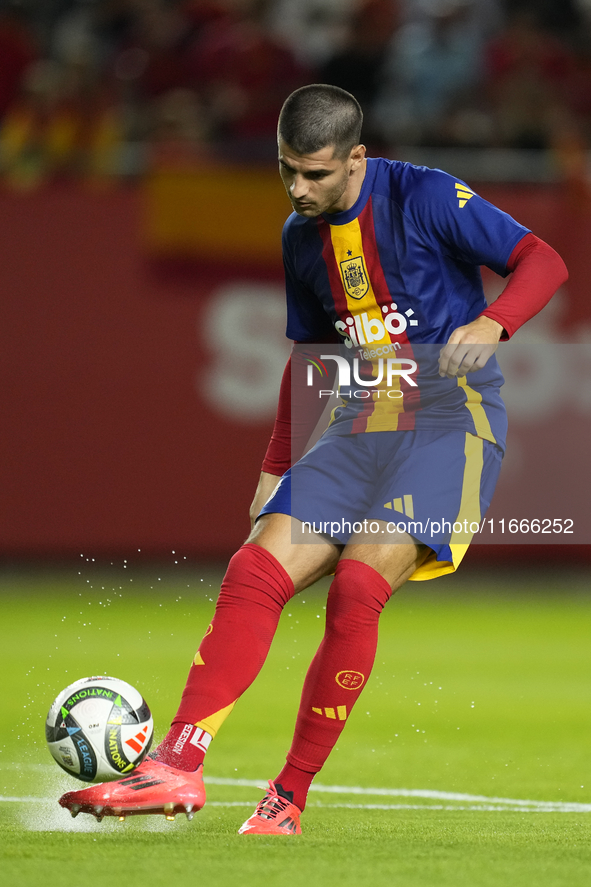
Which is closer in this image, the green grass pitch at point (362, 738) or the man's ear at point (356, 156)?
the green grass pitch at point (362, 738)

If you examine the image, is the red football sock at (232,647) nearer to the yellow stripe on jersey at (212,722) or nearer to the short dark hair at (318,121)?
the yellow stripe on jersey at (212,722)

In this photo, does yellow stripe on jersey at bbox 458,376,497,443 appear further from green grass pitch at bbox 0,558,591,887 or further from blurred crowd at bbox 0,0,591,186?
blurred crowd at bbox 0,0,591,186

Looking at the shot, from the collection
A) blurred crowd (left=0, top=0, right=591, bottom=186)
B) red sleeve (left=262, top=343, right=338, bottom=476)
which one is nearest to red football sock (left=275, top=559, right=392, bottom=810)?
red sleeve (left=262, top=343, right=338, bottom=476)

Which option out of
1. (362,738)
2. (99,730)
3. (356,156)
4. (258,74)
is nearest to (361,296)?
(356,156)

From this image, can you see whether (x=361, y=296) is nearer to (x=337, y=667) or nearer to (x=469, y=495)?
(x=469, y=495)

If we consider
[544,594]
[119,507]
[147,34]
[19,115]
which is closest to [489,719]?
[544,594]

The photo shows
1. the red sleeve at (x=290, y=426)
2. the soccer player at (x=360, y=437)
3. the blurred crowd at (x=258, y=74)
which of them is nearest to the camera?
the soccer player at (x=360, y=437)

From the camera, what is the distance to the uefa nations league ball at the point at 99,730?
11.1 feet

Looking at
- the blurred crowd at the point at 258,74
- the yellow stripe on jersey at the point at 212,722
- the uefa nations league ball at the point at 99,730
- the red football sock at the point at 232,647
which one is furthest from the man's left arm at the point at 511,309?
the blurred crowd at the point at 258,74

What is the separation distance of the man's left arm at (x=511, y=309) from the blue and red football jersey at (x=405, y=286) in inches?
3.0

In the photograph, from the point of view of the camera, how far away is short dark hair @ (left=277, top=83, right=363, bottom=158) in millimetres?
3584

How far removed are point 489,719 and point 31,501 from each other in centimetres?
457

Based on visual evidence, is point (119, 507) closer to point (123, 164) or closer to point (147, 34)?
point (123, 164)

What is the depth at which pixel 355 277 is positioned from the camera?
3.87 metres
